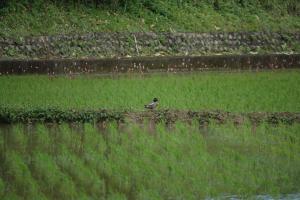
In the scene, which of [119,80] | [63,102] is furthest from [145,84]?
[63,102]

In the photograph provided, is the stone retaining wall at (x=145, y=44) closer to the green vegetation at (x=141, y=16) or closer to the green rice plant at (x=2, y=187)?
the green vegetation at (x=141, y=16)

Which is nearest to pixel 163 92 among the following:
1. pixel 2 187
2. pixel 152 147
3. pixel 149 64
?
pixel 149 64

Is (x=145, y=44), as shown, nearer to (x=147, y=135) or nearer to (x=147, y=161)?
(x=147, y=135)

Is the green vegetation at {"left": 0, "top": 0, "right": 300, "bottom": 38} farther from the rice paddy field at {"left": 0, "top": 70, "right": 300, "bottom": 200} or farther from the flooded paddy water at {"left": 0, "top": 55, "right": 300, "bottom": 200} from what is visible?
the rice paddy field at {"left": 0, "top": 70, "right": 300, "bottom": 200}

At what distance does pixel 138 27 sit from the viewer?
18766 mm

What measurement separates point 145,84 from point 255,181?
22.8ft

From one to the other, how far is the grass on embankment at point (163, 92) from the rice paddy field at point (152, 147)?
0.06ft

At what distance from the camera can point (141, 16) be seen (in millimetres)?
19469

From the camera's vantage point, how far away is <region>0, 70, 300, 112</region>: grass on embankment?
1138cm

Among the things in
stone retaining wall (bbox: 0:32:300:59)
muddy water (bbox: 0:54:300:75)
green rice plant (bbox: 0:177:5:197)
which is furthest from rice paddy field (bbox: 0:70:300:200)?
stone retaining wall (bbox: 0:32:300:59)

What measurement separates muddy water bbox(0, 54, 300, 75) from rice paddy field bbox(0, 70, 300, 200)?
61.5 inches

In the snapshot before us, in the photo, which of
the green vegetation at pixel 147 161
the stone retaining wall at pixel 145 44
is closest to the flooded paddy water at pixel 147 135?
the green vegetation at pixel 147 161

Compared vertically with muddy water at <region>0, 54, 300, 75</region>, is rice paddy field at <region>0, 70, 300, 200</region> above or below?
above

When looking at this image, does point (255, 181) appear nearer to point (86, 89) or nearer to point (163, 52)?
point (86, 89)
